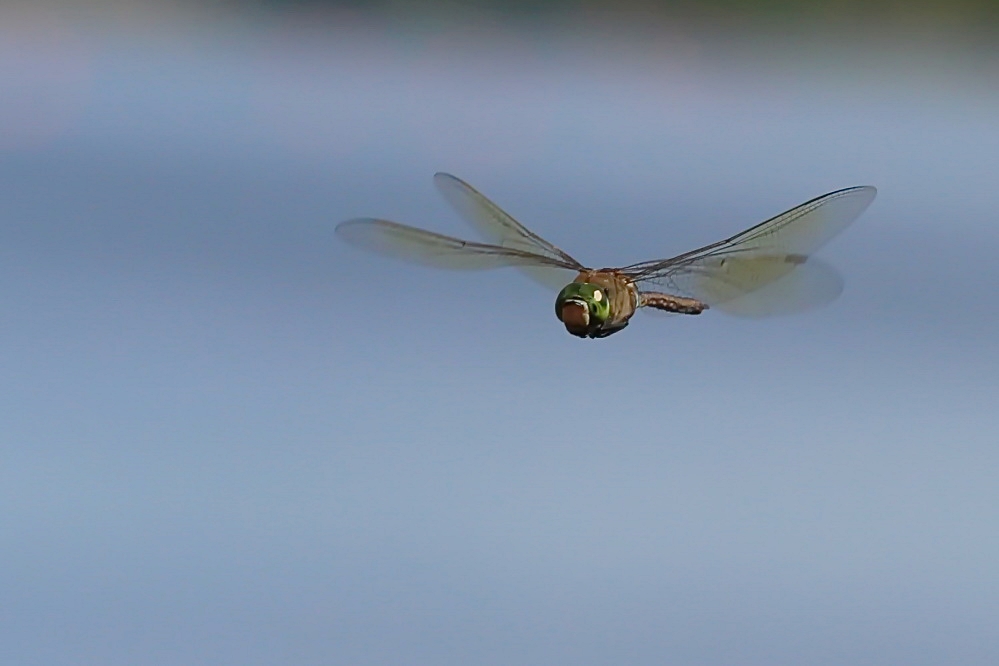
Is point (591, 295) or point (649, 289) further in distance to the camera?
point (649, 289)

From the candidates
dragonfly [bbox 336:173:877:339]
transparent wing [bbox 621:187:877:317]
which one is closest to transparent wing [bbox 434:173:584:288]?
dragonfly [bbox 336:173:877:339]


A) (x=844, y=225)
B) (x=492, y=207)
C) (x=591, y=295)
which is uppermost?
(x=492, y=207)

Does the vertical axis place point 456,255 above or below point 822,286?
above

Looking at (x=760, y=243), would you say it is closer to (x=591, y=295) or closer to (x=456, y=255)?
(x=591, y=295)

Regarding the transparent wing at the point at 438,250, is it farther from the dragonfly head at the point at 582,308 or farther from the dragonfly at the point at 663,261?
the dragonfly head at the point at 582,308

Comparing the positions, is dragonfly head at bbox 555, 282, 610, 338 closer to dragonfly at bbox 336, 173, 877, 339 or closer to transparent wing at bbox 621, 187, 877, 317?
dragonfly at bbox 336, 173, 877, 339

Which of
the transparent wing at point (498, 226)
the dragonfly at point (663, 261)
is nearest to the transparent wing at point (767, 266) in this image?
the dragonfly at point (663, 261)

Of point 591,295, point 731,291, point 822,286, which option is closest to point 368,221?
point 591,295
